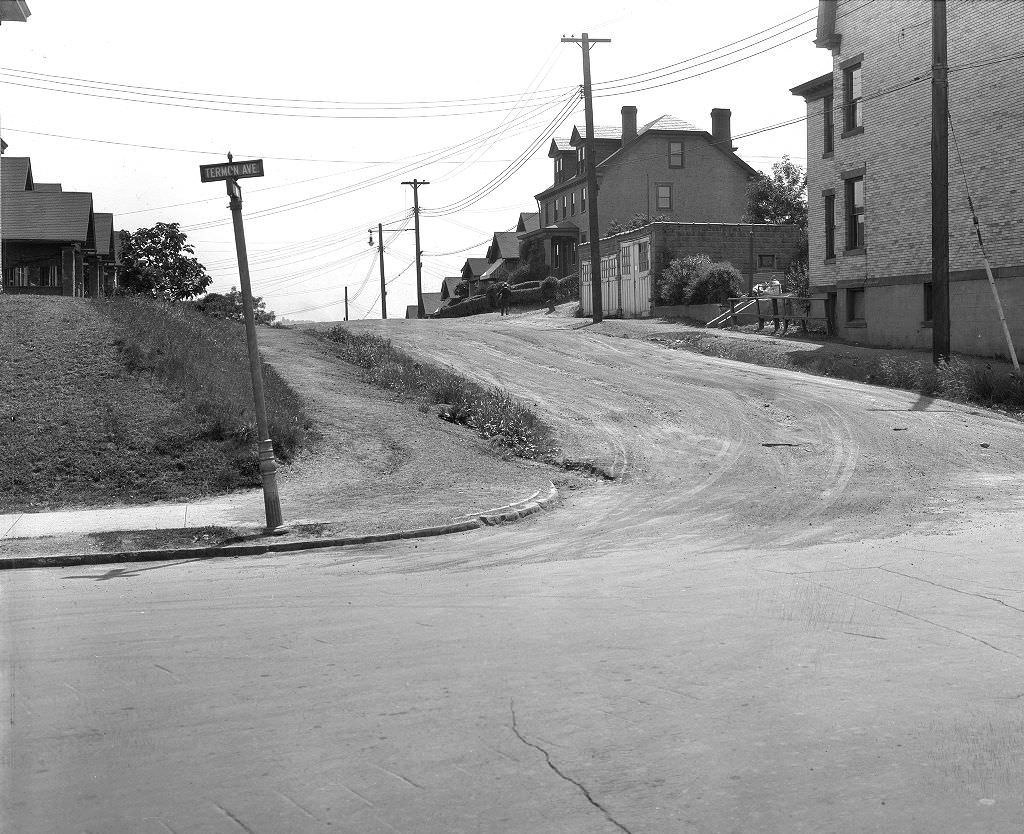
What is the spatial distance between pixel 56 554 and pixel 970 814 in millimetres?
9471

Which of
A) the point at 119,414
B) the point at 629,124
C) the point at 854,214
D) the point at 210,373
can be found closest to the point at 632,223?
the point at 629,124

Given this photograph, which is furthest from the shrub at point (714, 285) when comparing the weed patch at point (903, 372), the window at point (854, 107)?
the weed patch at point (903, 372)

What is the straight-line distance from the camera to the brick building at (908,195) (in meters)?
27.1

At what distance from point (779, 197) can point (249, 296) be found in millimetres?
51663

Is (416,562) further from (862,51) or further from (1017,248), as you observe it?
(1017,248)

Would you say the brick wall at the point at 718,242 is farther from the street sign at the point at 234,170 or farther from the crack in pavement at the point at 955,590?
the crack in pavement at the point at 955,590

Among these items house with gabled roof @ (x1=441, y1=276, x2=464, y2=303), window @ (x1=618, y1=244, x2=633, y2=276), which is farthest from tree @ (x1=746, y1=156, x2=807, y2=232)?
house with gabled roof @ (x1=441, y1=276, x2=464, y2=303)

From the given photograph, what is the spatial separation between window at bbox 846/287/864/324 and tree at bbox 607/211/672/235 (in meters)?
16.7

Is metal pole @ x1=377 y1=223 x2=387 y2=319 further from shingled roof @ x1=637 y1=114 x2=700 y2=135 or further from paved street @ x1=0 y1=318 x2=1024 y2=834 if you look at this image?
paved street @ x1=0 y1=318 x2=1024 y2=834

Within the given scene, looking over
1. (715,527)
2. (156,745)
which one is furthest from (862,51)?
(156,745)

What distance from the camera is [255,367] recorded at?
1266 centimetres

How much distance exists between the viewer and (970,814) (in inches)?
169

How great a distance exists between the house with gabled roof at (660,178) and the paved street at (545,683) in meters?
52.9

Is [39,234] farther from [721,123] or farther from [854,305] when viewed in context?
[721,123]
